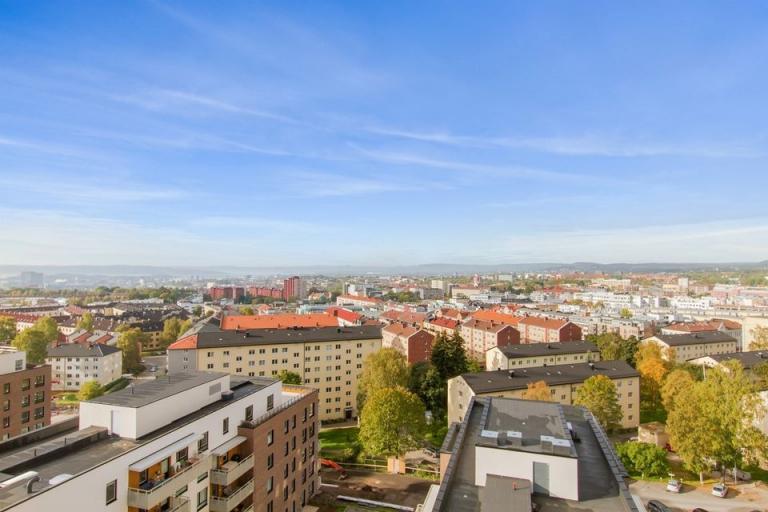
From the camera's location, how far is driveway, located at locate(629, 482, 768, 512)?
25.5 meters

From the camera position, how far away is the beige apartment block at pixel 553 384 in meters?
36.5

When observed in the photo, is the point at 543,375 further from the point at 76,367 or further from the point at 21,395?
the point at 76,367

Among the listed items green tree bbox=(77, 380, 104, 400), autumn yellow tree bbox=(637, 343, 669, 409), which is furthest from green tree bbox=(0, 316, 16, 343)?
autumn yellow tree bbox=(637, 343, 669, 409)

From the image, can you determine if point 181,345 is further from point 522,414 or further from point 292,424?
point 522,414

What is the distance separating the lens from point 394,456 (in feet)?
103

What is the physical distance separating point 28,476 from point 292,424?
12547 millimetres

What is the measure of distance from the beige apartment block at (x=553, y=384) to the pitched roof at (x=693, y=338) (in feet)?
71.5

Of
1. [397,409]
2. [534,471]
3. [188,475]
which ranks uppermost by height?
[534,471]

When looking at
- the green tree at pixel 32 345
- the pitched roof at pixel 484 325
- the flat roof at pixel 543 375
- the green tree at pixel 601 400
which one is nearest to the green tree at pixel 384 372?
the flat roof at pixel 543 375

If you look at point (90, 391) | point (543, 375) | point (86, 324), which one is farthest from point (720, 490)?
point (86, 324)

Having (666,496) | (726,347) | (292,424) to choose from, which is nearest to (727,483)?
(666,496)

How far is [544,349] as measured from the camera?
168ft

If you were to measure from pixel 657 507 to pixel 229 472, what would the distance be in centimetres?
2235

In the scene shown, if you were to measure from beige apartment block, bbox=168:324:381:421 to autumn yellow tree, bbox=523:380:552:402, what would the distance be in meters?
18.2
